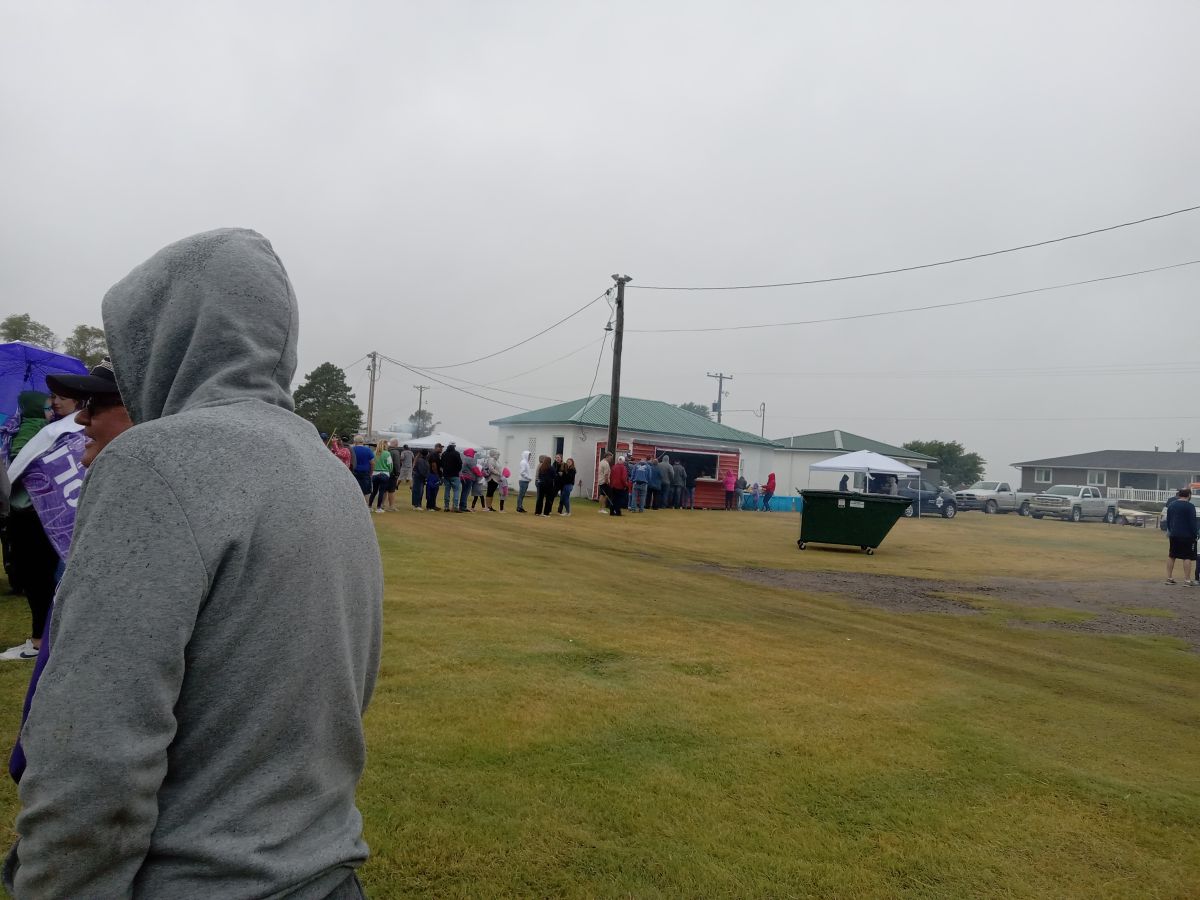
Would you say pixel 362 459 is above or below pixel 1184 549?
above

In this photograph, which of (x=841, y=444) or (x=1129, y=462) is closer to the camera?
(x=841, y=444)

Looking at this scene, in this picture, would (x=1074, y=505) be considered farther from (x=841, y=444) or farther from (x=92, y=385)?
(x=92, y=385)

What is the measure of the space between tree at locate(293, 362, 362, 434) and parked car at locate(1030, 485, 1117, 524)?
48.0m

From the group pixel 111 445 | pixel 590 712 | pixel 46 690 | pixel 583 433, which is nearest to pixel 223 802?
pixel 46 690

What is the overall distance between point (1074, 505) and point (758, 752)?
40.6 m

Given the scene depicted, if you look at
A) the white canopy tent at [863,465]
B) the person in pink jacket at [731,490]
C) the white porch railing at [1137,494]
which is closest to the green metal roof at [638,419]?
the person in pink jacket at [731,490]

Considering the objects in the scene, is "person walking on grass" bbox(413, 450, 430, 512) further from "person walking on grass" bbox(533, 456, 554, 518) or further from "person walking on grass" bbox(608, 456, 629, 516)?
"person walking on grass" bbox(608, 456, 629, 516)

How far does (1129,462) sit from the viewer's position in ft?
229

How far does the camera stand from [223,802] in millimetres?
1288

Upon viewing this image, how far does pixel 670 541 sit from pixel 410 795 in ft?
46.1

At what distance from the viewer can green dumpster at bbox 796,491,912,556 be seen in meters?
17.2

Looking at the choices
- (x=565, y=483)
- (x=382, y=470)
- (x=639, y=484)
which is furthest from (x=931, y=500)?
(x=382, y=470)

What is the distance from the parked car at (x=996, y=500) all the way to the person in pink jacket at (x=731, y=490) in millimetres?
13948

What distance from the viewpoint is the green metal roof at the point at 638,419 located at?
119 feet
